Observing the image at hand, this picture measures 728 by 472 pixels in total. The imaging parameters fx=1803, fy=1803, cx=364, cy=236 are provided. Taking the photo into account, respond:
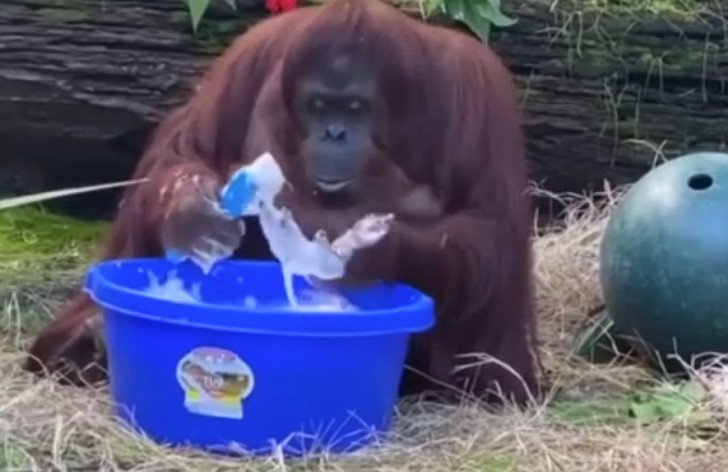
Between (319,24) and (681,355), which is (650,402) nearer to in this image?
(681,355)

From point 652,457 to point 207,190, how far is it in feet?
2.33

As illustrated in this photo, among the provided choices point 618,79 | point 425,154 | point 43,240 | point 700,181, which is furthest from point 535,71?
point 43,240

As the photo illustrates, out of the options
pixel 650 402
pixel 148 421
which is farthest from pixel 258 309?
pixel 650 402

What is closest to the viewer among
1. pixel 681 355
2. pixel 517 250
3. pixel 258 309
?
pixel 258 309

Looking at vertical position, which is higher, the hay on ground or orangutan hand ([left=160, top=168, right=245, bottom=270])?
orangutan hand ([left=160, top=168, right=245, bottom=270])

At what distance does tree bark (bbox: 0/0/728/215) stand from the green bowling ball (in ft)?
2.02

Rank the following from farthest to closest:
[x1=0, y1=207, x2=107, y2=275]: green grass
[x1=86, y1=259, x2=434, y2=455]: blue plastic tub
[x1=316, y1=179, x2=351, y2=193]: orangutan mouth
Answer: [x1=0, y1=207, x2=107, y2=275]: green grass < [x1=316, y1=179, x2=351, y2=193]: orangutan mouth < [x1=86, y1=259, x2=434, y2=455]: blue plastic tub

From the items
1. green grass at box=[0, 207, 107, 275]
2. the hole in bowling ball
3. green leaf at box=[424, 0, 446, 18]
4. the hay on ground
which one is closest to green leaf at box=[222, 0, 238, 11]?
green leaf at box=[424, 0, 446, 18]

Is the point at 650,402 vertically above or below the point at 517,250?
below

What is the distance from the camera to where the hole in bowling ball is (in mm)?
3027

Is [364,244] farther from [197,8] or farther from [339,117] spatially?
[197,8]

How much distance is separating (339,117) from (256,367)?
18.8 inches

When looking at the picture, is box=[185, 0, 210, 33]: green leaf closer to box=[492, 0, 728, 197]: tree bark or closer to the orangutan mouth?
box=[492, 0, 728, 197]: tree bark

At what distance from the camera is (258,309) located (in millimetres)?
2277
